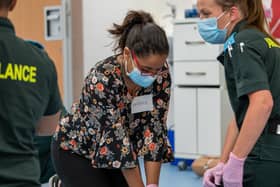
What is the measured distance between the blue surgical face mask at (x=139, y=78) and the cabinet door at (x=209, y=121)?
7.29ft

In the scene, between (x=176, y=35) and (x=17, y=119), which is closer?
(x=17, y=119)

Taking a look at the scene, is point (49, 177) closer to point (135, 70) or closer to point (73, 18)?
point (135, 70)

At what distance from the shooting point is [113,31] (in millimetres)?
1712

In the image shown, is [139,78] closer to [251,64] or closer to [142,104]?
[142,104]

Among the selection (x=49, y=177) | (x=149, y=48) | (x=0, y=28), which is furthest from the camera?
(x=49, y=177)

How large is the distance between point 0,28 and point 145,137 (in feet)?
2.52

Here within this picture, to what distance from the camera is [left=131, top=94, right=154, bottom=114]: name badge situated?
1.71 metres

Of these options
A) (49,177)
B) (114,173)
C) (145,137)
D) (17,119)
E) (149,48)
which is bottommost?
(49,177)

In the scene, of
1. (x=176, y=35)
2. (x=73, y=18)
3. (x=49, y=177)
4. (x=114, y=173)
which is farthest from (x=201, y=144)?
(x=114, y=173)

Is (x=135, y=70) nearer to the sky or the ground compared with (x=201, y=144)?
nearer to the sky

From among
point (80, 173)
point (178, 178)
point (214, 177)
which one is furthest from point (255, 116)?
point (178, 178)

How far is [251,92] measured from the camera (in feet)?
4.24

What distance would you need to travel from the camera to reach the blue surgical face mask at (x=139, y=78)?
5.42 ft

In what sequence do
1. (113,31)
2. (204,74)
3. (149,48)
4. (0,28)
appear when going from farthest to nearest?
(204,74) → (113,31) → (149,48) → (0,28)
